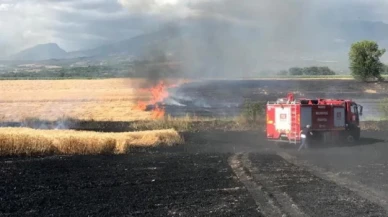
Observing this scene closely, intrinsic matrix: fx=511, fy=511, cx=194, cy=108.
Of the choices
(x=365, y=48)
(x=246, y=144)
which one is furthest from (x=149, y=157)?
(x=365, y=48)

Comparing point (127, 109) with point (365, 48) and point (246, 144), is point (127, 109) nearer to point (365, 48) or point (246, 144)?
point (246, 144)

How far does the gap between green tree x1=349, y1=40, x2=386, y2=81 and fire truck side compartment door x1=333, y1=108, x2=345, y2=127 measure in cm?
7358

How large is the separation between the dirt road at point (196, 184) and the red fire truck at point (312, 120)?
3.25 meters

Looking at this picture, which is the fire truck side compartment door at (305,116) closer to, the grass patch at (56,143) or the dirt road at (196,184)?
the dirt road at (196,184)

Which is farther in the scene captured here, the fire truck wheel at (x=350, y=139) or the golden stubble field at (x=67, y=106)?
the golden stubble field at (x=67, y=106)

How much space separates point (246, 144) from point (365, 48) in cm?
7950

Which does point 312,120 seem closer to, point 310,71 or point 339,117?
point 339,117

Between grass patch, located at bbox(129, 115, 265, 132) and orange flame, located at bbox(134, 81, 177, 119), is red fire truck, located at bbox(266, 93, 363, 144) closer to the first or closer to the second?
grass patch, located at bbox(129, 115, 265, 132)

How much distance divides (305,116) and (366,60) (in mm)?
77916

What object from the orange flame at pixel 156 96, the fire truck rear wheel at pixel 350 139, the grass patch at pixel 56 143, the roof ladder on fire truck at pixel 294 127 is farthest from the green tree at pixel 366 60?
the grass patch at pixel 56 143

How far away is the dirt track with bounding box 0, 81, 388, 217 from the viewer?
44.5 ft

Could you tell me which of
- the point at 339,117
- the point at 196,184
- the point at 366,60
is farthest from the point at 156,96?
the point at 366,60

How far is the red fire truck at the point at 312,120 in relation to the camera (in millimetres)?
31375

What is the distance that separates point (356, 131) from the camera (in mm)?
34156
